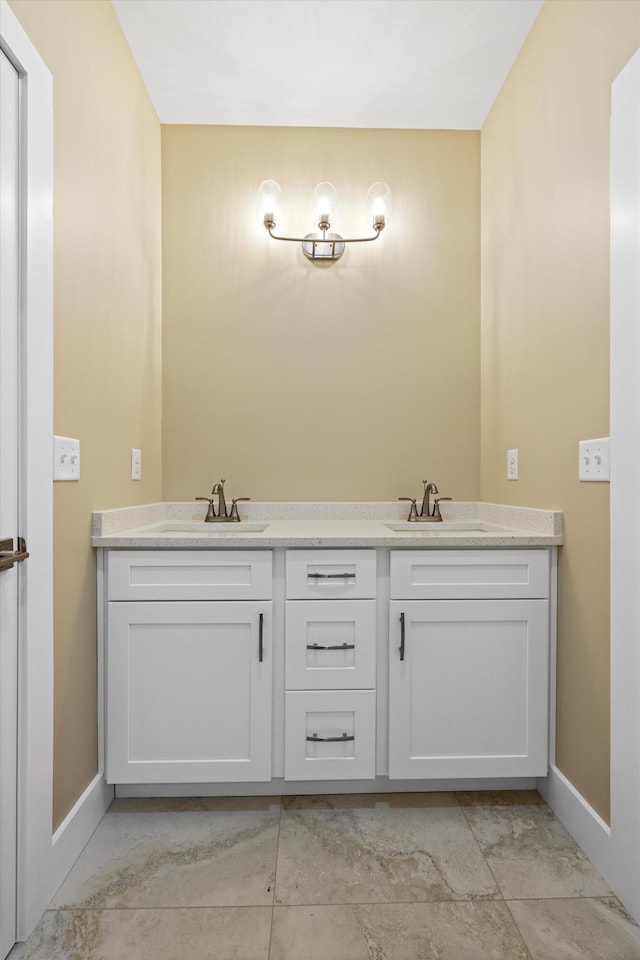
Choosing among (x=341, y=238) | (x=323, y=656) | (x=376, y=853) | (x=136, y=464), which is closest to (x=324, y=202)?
(x=341, y=238)

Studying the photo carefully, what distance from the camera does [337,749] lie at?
5.14 feet

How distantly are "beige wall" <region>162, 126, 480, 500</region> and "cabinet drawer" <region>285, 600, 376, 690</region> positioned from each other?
0.69m

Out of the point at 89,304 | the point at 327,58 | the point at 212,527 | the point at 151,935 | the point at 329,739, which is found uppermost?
the point at 327,58

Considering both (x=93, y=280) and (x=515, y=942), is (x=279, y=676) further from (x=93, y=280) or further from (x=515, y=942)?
(x=93, y=280)

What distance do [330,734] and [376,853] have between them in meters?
0.32

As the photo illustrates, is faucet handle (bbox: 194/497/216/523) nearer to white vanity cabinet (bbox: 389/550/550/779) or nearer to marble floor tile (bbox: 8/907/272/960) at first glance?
white vanity cabinet (bbox: 389/550/550/779)

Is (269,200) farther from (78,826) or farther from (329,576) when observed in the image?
(78,826)

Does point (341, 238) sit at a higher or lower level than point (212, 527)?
higher

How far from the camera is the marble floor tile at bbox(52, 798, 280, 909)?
125 centimetres

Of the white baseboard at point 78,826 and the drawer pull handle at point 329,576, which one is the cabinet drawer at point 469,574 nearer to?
the drawer pull handle at point 329,576

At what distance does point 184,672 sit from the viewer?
5.04 feet

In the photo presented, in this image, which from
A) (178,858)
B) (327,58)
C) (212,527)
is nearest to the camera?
(178,858)

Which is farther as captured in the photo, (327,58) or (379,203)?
Result: (379,203)

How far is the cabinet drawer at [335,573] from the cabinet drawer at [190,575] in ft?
0.35
